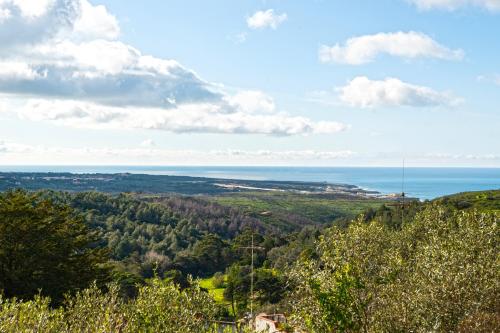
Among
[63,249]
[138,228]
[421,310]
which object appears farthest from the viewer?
[138,228]

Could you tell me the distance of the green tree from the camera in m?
51.5

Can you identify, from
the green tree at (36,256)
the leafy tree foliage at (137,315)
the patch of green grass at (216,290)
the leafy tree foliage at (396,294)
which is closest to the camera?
the leafy tree foliage at (137,315)

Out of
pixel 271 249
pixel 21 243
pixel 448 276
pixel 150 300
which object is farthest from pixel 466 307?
pixel 271 249

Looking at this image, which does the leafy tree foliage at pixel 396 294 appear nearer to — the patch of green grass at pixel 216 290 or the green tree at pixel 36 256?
the green tree at pixel 36 256

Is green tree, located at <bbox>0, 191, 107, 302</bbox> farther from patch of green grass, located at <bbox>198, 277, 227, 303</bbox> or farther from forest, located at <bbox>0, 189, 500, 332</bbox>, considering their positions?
patch of green grass, located at <bbox>198, 277, 227, 303</bbox>

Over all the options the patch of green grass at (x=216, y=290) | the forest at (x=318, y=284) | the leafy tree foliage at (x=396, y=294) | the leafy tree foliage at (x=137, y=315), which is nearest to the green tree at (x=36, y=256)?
the forest at (x=318, y=284)

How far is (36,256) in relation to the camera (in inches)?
2100

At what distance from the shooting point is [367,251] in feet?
103

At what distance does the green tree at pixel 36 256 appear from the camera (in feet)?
169

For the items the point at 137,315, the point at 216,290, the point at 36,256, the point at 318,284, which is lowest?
the point at 216,290

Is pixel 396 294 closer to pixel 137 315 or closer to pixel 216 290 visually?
pixel 137 315

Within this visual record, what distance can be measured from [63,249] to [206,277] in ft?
246

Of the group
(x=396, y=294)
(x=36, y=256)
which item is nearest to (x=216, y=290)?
(x=36, y=256)

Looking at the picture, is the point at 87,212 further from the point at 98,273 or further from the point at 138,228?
the point at 98,273
